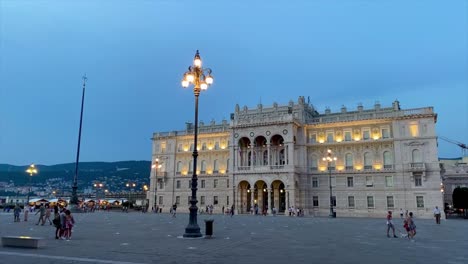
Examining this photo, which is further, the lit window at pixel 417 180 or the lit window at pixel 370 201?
the lit window at pixel 370 201

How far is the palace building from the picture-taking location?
5172 cm

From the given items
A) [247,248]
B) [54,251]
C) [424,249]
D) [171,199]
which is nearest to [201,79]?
[247,248]

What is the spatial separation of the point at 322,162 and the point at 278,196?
950 centimetres

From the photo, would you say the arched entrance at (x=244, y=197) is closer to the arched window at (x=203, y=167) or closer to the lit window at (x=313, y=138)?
the arched window at (x=203, y=167)

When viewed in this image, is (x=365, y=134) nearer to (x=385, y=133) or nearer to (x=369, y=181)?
(x=385, y=133)

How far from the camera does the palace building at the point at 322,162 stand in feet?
170

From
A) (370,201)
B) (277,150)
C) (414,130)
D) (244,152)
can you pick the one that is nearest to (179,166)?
(244,152)

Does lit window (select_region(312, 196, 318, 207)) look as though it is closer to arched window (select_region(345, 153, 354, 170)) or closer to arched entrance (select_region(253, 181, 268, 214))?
arched window (select_region(345, 153, 354, 170))

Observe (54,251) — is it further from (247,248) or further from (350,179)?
(350,179)

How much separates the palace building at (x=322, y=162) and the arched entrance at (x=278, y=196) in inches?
6.7

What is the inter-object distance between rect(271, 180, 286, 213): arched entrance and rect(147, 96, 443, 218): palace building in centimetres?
17

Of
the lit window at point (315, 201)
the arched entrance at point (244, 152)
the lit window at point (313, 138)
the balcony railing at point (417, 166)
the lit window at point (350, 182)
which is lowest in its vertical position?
the lit window at point (315, 201)

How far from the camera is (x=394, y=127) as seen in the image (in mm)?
53531

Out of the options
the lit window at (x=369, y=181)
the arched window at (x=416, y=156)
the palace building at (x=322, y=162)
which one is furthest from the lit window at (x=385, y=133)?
the lit window at (x=369, y=181)
